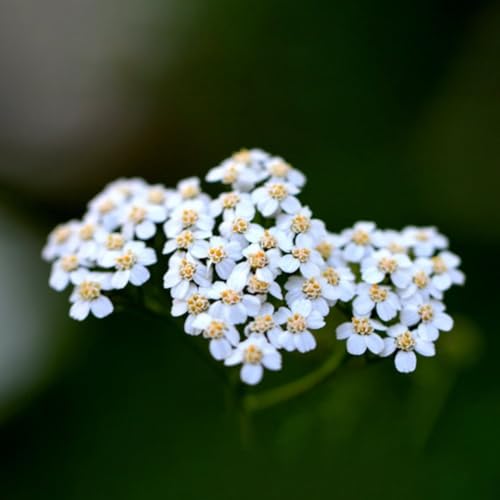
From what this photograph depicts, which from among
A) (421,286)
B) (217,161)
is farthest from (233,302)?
(217,161)

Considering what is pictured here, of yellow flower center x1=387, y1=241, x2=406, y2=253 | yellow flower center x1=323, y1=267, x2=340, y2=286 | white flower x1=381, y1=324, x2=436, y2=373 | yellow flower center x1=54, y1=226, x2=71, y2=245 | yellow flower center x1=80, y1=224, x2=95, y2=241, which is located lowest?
white flower x1=381, y1=324, x2=436, y2=373

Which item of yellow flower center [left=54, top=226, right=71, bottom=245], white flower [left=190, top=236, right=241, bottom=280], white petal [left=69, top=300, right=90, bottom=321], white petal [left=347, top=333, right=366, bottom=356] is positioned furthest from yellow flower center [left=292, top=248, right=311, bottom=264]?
yellow flower center [left=54, top=226, right=71, bottom=245]

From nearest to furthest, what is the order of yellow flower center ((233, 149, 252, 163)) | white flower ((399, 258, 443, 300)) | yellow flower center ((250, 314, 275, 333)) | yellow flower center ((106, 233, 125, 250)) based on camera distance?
1. yellow flower center ((250, 314, 275, 333))
2. white flower ((399, 258, 443, 300))
3. yellow flower center ((106, 233, 125, 250))
4. yellow flower center ((233, 149, 252, 163))

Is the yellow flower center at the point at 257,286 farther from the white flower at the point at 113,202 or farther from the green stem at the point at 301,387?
the white flower at the point at 113,202

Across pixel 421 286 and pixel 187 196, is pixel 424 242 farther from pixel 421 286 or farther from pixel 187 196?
pixel 187 196

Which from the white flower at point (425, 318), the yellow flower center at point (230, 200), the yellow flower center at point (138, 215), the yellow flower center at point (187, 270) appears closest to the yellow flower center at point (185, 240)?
the yellow flower center at point (187, 270)

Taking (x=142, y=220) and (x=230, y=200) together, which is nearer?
(x=230, y=200)

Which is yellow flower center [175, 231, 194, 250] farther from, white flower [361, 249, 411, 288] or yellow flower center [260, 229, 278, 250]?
white flower [361, 249, 411, 288]
